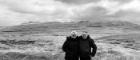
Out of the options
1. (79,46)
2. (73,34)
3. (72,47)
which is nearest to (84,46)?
(79,46)

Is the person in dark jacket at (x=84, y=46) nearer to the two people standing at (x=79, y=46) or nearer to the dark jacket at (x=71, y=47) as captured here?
the two people standing at (x=79, y=46)

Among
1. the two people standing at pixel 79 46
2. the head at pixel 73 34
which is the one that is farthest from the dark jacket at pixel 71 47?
the head at pixel 73 34

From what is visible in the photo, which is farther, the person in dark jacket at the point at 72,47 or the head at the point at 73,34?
the person in dark jacket at the point at 72,47

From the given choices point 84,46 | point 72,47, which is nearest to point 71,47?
point 72,47

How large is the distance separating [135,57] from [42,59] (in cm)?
558

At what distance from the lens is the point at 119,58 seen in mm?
16469

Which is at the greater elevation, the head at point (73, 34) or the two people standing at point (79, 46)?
the head at point (73, 34)

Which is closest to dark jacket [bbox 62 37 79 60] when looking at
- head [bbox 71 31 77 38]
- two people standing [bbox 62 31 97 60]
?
two people standing [bbox 62 31 97 60]

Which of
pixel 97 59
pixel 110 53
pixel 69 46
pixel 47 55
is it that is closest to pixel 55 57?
pixel 47 55

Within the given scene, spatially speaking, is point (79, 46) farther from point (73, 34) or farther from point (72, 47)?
point (73, 34)

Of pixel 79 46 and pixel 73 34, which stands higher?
pixel 73 34

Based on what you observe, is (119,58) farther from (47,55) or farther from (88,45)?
(88,45)

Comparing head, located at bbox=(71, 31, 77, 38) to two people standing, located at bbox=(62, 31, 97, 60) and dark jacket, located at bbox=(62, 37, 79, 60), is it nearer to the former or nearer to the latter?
two people standing, located at bbox=(62, 31, 97, 60)

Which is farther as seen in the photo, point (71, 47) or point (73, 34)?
point (71, 47)
